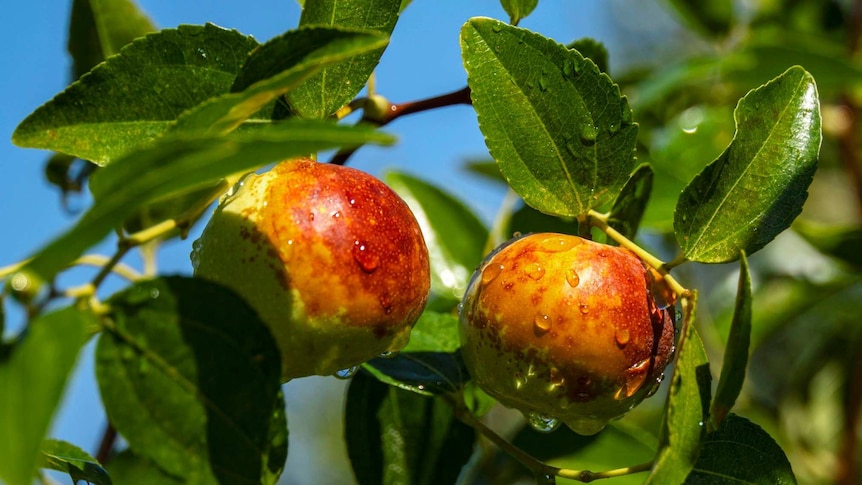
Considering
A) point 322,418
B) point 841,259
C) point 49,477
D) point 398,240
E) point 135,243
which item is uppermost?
point 135,243

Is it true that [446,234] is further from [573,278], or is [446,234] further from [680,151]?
[573,278]

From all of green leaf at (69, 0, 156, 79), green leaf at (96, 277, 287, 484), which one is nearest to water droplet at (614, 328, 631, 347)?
green leaf at (96, 277, 287, 484)

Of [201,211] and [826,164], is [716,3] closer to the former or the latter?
[826,164]

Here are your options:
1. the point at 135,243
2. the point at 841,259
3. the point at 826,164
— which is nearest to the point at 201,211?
the point at 135,243

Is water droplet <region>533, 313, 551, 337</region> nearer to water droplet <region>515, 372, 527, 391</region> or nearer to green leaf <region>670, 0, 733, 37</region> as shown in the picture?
water droplet <region>515, 372, 527, 391</region>

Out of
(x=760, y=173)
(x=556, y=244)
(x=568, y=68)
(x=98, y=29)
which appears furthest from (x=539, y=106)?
(x=98, y=29)
